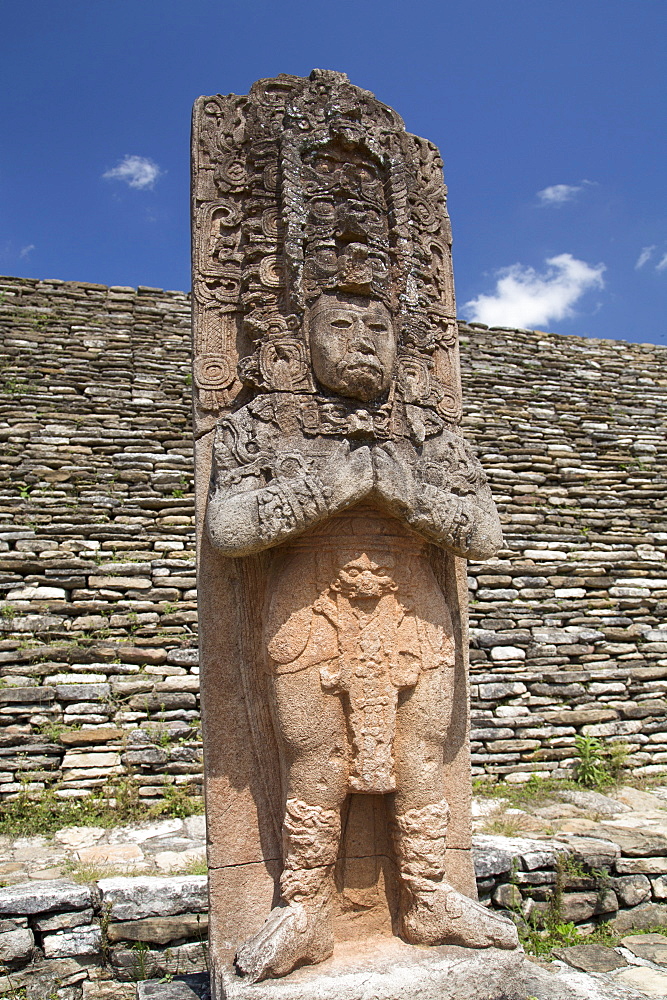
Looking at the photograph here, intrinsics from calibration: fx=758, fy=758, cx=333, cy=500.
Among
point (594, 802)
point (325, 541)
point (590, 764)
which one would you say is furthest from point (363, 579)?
point (590, 764)

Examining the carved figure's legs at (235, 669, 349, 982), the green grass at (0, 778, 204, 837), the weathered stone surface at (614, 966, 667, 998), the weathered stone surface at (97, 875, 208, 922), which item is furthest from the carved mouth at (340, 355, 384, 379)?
the green grass at (0, 778, 204, 837)

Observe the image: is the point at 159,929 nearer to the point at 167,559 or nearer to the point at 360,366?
the point at 360,366

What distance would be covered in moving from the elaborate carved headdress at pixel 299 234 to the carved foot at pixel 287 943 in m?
2.11

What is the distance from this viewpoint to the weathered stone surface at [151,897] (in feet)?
13.7

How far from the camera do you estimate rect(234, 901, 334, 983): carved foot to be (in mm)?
2742

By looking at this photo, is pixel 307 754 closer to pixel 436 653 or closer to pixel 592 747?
pixel 436 653

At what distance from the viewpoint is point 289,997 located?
8.68 ft

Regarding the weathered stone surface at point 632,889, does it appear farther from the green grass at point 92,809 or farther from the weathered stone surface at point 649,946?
the green grass at point 92,809

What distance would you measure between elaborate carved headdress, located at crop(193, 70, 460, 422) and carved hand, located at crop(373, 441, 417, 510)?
494 millimetres

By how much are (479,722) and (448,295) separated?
222 inches

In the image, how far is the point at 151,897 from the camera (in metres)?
4.23

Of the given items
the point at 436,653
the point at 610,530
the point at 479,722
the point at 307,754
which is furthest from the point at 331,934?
the point at 610,530

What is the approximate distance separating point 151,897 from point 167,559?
5.30m

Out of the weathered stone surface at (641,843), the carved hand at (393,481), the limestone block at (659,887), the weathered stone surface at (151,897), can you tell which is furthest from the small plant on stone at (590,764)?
the carved hand at (393,481)
